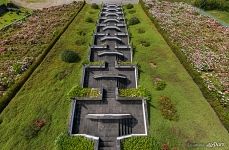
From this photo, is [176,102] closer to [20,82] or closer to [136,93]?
[136,93]

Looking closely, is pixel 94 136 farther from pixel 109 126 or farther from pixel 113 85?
pixel 113 85

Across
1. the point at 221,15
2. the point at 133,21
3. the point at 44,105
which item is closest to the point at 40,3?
the point at 133,21

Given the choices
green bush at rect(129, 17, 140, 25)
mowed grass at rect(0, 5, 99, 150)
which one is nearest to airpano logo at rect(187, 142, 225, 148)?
mowed grass at rect(0, 5, 99, 150)

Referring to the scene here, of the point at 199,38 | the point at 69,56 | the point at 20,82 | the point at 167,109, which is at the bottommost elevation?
the point at 167,109

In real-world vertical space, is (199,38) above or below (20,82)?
above

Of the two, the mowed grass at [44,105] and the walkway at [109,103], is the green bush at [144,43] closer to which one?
the walkway at [109,103]

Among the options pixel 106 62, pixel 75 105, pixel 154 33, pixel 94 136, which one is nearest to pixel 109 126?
pixel 94 136
